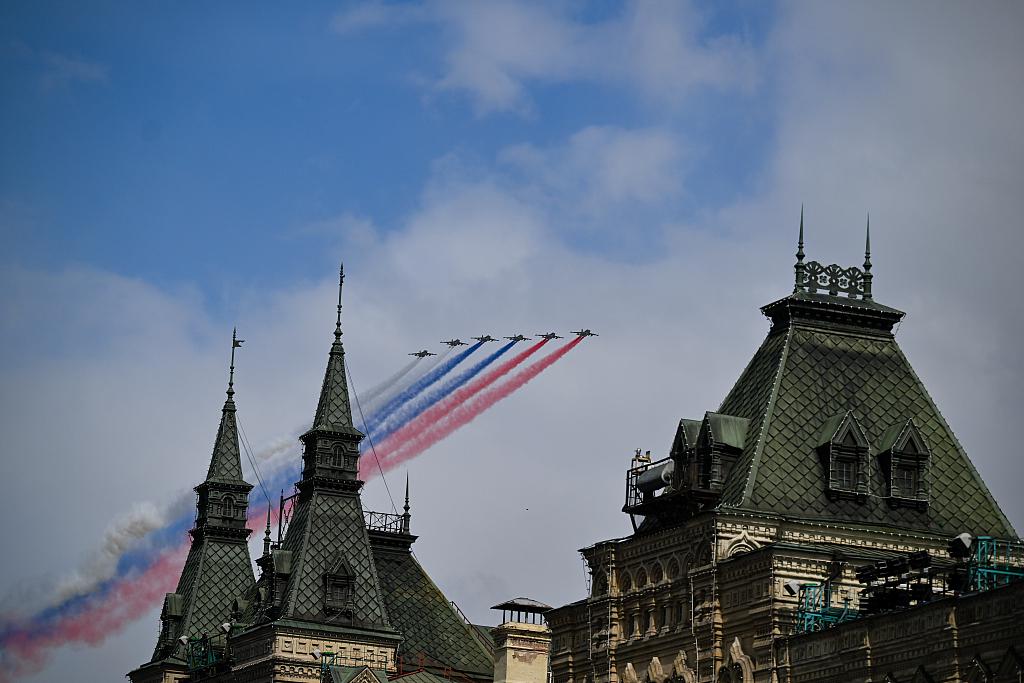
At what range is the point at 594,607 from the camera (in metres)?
94.8

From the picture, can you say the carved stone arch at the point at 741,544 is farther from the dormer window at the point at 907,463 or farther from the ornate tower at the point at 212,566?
the ornate tower at the point at 212,566

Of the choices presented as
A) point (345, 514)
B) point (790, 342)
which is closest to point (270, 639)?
point (345, 514)

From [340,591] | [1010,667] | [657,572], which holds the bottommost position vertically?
[1010,667]

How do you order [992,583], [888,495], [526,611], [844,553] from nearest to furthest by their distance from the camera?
[992,583] → [844,553] → [888,495] → [526,611]

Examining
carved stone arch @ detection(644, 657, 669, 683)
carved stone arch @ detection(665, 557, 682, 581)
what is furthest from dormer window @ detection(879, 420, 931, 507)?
carved stone arch @ detection(644, 657, 669, 683)

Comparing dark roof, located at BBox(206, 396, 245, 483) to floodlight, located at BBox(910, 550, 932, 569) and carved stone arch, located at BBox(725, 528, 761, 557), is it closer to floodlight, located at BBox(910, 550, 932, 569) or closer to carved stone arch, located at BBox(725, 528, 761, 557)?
carved stone arch, located at BBox(725, 528, 761, 557)

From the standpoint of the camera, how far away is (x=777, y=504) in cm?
8925

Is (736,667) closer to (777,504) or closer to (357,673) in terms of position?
(777,504)

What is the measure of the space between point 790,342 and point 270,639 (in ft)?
133

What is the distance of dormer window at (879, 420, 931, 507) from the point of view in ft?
297

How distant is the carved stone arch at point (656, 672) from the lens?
89.4 metres

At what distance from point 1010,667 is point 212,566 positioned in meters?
84.9

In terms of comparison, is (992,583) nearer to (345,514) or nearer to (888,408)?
(888,408)

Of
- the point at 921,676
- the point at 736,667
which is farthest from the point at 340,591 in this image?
the point at 921,676
